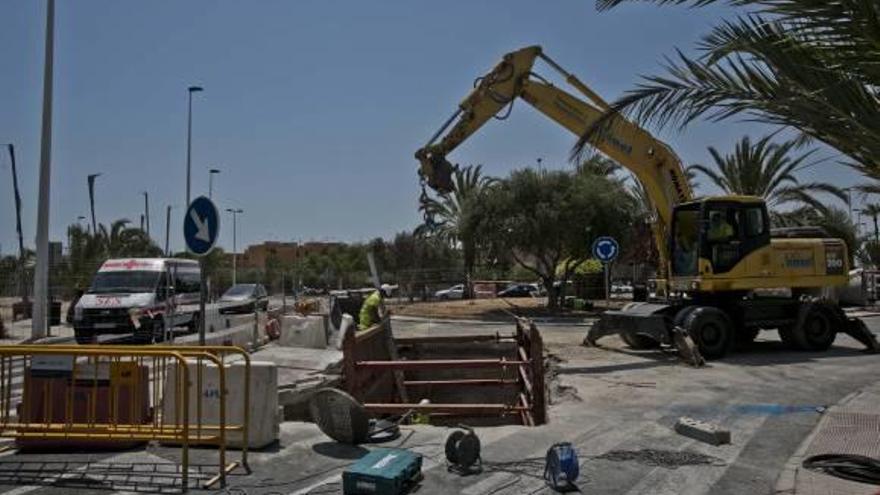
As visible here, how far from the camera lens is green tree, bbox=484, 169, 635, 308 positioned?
32.3 metres

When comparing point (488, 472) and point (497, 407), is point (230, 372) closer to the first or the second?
point (488, 472)

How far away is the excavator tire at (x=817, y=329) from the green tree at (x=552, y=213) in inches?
579

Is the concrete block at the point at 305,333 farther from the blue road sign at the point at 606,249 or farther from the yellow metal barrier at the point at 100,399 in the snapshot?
the yellow metal barrier at the point at 100,399

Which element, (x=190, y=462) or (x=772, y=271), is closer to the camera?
(x=190, y=462)

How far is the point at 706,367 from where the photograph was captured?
15156mm

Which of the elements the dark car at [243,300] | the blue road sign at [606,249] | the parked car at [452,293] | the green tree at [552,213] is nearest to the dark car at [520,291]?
the parked car at [452,293]

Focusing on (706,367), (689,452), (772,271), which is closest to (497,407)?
(689,452)

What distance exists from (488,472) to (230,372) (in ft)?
9.18

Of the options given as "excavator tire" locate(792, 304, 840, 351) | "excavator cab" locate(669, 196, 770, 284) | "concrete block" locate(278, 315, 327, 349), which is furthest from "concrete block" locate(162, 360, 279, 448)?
"excavator tire" locate(792, 304, 840, 351)

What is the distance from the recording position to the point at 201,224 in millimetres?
11398

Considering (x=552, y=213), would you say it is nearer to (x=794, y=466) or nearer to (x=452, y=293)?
(x=452, y=293)

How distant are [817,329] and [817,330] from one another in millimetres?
21

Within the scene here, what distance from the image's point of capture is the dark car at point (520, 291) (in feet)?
158

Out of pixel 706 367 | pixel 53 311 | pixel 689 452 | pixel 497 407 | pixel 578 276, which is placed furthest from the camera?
pixel 578 276
